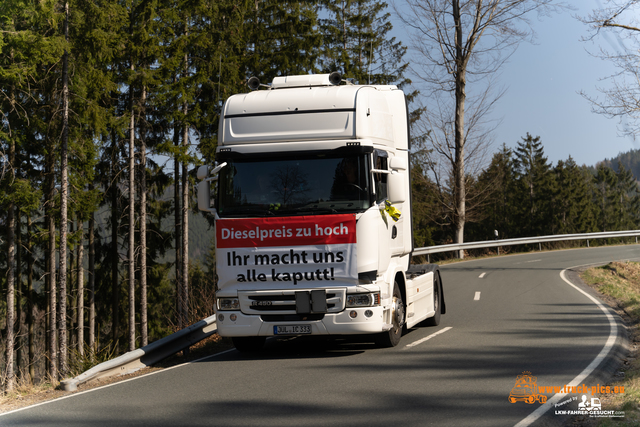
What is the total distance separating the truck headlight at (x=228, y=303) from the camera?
9.34 m

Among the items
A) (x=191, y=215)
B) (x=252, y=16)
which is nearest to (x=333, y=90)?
(x=252, y=16)

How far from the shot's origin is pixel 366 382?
7664mm

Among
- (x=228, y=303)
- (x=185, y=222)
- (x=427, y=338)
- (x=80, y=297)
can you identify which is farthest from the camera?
(x=80, y=297)

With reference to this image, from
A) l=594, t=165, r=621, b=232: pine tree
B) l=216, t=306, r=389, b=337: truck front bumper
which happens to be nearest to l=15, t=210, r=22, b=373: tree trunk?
l=216, t=306, r=389, b=337: truck front bumper

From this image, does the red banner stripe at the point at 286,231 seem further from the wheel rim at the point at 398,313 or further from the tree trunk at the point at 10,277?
the tree trunk at the point at 10,277

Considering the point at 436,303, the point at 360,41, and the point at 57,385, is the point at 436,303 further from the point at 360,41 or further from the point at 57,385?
the point at 360,41

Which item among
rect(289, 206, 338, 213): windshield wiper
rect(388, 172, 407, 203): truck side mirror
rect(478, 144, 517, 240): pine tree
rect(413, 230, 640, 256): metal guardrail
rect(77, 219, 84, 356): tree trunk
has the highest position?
rect(478, 144, 517, 240): pine tree

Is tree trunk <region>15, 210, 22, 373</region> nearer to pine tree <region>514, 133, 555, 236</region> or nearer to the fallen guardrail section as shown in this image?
the fallen guardrail section

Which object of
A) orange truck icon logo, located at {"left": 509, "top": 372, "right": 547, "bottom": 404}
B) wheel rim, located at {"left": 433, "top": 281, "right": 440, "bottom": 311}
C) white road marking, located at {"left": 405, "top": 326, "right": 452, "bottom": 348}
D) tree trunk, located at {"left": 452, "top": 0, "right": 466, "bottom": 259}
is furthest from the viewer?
tree trunk, located at {"left": 452, "top": 0, "right": 466, "bottom": 259}

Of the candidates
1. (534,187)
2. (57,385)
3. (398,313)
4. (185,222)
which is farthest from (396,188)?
(534,187)

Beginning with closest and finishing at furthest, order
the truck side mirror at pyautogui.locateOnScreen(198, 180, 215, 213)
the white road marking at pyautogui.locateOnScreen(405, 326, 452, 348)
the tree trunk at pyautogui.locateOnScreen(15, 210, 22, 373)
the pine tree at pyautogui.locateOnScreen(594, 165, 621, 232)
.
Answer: the truck side mirror at pyautogui.locateOnScreen(198, 180, 215, 213)
the white road marking at pyautogui.locateOnScreen(405, 326, 452, 348)
the tree trunk at pyautogui.locateOnScreen(15, 210, 22, 373)
the pine tree at pyautogui.locateOnScreen(594, 165, 621, 232)

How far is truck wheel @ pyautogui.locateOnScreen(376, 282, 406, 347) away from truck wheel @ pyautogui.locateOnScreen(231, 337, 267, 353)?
6.75ft

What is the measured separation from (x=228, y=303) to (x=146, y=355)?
162cm

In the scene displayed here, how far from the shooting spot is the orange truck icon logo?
260 inches
